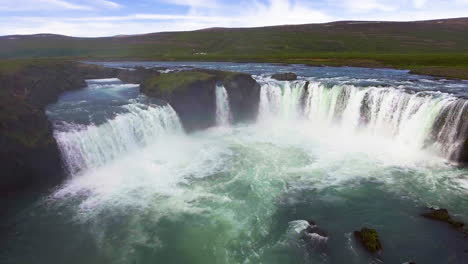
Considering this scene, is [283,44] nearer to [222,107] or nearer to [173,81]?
[222,107]

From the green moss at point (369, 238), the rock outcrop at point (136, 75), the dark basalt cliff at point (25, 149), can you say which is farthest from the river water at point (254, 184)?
the rock outcrop at point (136, 75)

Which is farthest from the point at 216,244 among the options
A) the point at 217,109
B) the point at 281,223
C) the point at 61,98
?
the point at 61,98

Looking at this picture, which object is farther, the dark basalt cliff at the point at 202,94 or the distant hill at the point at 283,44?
the distant hill at the point at 283,44

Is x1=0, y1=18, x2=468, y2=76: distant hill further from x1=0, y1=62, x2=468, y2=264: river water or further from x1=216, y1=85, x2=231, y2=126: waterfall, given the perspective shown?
x1=0, y1=62, x2=468, y2=264: river water

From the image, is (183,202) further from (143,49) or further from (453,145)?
(143,49)

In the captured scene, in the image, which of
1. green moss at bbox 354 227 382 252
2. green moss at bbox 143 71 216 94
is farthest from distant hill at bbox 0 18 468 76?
green moss at bbox 354 227 382 252

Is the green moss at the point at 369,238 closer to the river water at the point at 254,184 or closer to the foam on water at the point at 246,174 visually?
the river water at the point at 254,184

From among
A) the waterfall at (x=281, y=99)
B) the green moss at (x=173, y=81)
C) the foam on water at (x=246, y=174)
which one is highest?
the green moss at (x=173, y=81)

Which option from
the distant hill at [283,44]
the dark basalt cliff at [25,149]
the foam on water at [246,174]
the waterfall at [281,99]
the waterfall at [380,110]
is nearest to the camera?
the foam on water at [246,174]

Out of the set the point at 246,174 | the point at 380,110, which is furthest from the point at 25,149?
the point at 380,110
